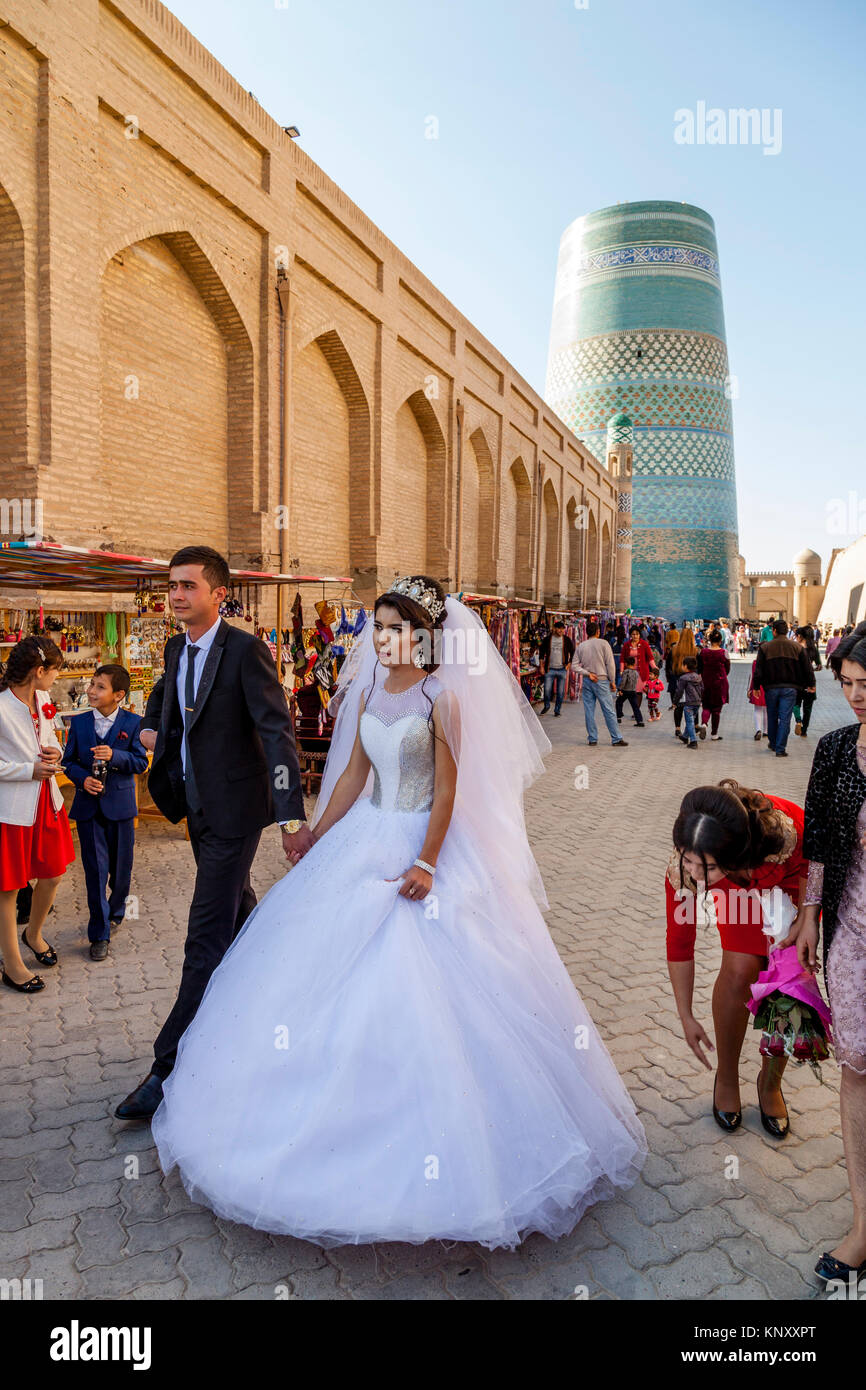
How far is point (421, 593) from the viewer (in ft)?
9.62

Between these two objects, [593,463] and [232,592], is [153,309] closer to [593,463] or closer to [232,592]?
[232,592]

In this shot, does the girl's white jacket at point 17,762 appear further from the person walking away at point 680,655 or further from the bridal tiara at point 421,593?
the person walking away at point 680,655

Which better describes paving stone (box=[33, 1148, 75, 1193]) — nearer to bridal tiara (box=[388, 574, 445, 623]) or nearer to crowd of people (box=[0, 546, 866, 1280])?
crowd of people (box=[0, 546, 866, 1280])

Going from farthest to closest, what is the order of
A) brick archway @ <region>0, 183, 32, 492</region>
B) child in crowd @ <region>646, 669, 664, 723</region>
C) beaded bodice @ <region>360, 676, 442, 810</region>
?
child in crowd @ <region>646, 669, 664, 723</region> < brick archway @ <region>0, 183, 32, 492</region> < beaded bodice @ <region>360, 676, 442, 810</region>

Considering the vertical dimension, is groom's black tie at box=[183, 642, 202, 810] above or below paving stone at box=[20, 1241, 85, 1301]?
above

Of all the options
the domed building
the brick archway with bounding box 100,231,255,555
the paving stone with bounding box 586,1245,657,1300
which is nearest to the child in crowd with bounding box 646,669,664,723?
the brick archway with bounding box 100,231,255,555

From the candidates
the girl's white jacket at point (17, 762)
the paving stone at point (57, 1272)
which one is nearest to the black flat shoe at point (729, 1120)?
the paving stone at point (57, 1272)

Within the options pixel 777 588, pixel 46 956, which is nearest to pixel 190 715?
pixel 46 956

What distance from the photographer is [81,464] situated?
26.0 feet

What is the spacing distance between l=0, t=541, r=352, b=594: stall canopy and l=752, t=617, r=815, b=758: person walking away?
21.9ft

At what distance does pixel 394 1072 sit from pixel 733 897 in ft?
4.04

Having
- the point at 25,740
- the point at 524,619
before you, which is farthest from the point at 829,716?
the point at 25,740

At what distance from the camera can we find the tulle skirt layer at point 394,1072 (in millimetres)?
2260

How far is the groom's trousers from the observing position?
306cm
